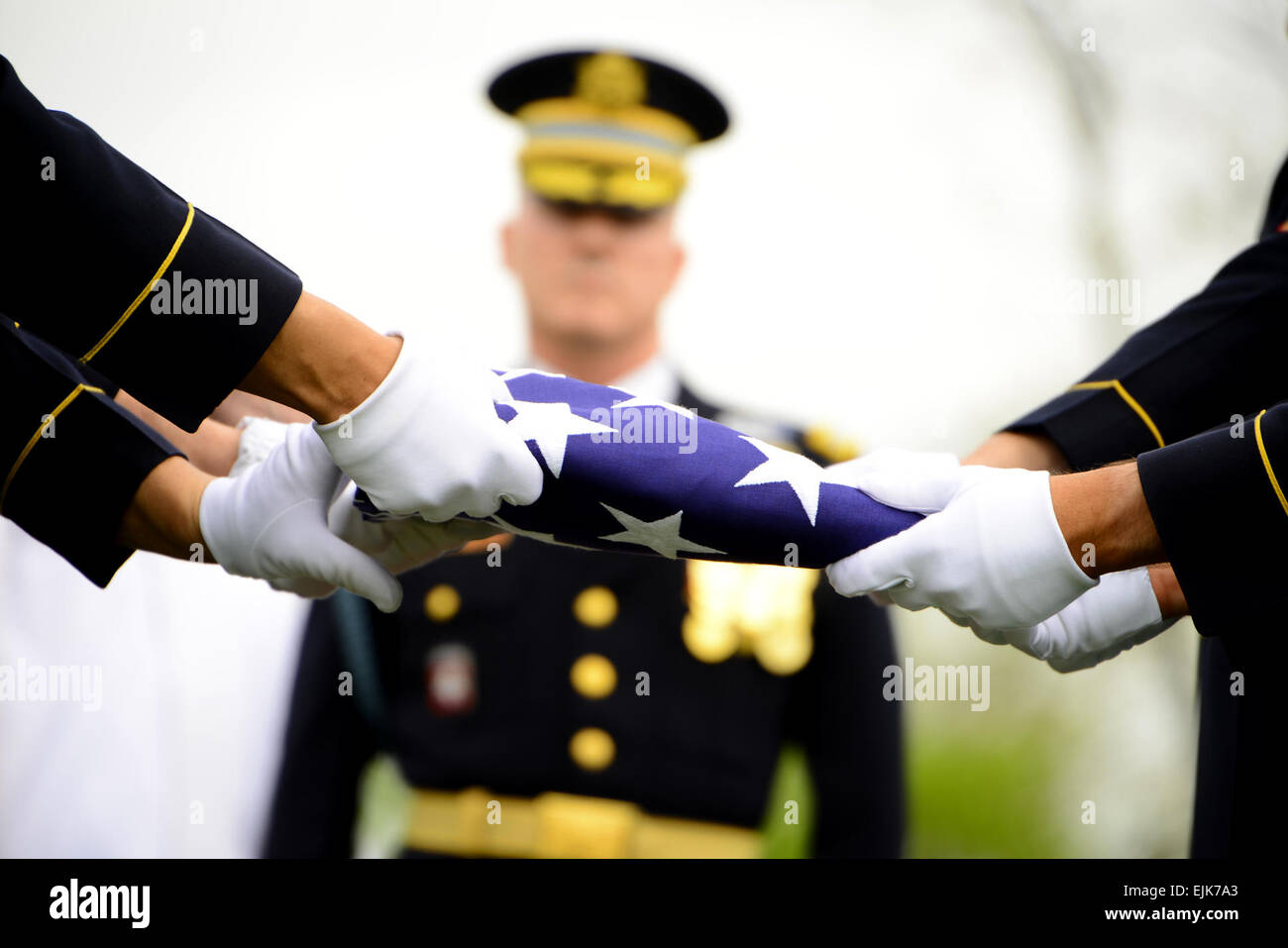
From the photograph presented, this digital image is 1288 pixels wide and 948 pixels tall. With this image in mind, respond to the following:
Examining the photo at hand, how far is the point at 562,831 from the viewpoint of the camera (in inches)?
48.3

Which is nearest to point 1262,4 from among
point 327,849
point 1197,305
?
point 1197,305

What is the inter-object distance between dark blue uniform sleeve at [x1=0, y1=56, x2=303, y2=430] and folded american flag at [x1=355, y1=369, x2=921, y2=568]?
0.14m

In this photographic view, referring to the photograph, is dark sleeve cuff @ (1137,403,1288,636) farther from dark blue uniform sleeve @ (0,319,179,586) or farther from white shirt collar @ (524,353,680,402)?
dark blue uniform sleeve @ (0,319,179,586)

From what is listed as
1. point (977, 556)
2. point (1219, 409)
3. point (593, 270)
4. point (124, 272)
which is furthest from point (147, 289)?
point (1219, 409)

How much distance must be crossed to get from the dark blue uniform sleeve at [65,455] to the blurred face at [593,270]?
21.3 inches

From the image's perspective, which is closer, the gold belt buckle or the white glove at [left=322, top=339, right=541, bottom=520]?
the white glove at [left=322, top=339, right=541, bottom=520]

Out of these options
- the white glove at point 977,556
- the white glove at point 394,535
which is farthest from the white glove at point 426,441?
the white glove at point 977,556

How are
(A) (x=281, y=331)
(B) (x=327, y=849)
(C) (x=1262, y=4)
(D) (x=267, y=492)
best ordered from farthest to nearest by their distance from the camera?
1. (C) (x=1262, y=4)
2. (B) (x=327, y=849)
3. (D) (x=267, y=492)
4. (A) (x=281, y=331)

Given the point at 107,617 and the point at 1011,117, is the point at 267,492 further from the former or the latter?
the point at 1011,117

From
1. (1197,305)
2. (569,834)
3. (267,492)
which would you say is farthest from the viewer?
(569,834)

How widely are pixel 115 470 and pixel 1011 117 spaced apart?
1.15 meters

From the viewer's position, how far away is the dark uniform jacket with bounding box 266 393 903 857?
49.3 inches

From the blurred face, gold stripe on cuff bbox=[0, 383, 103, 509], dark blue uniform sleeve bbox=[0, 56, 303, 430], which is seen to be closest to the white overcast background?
the blurred face

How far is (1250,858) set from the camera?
917 millimetres
